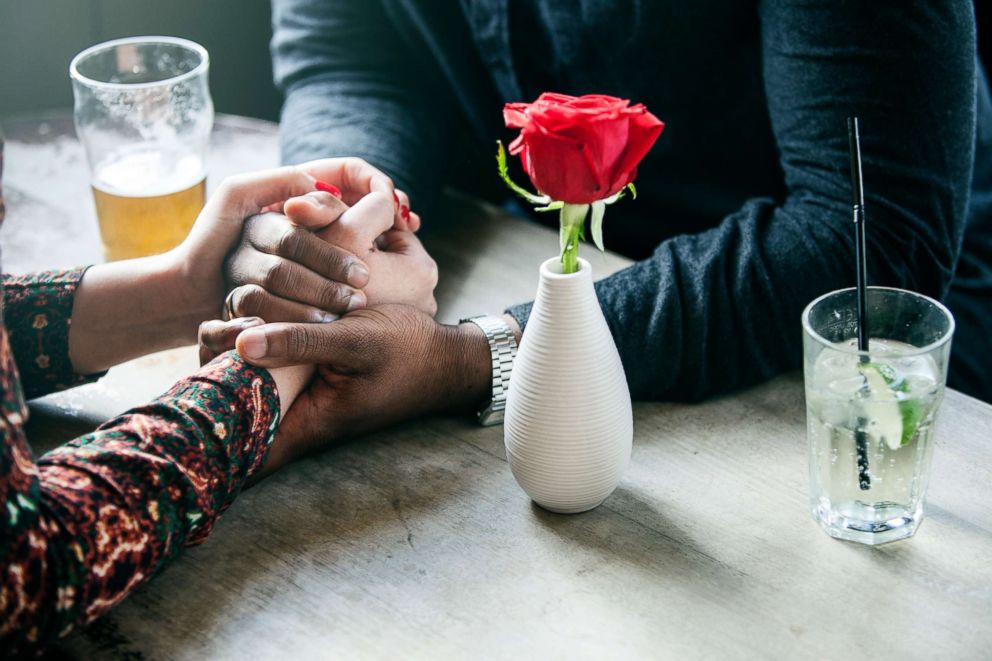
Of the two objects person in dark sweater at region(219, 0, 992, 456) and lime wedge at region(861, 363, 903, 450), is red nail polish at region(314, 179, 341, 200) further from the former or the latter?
lime wedge at region(861, 363, 903, 450)

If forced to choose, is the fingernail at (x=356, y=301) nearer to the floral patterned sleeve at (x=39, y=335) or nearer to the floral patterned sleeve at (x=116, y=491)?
the floral patterned sleeve at (x=116, y=491)

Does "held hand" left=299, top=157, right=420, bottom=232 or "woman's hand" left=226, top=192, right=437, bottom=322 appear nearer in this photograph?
"woman's hand" left=226, top=192, right=437, bottom=322

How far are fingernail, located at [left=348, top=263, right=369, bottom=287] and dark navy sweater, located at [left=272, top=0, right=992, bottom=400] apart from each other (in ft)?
0.59

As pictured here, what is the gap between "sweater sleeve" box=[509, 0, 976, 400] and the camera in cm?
110

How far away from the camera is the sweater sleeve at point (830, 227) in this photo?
110cm

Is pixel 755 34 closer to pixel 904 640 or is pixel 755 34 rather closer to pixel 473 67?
pixel 473 67

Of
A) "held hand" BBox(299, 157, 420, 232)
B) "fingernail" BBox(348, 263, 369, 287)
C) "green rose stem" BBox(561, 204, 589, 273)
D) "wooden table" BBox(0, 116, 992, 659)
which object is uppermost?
"green rose stem" BBox(561, 204, 589, 273)

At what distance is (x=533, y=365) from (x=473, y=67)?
0.86 metres

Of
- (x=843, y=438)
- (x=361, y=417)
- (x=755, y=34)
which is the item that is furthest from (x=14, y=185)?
(x=843, y=438)

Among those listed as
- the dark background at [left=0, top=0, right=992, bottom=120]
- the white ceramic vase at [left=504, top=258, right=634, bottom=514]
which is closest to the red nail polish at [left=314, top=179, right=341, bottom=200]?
the white ceramic vase at [left=504, top=258, right=634, bottom=514]

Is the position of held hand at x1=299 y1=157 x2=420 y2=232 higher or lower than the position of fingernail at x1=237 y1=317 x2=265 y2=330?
higher

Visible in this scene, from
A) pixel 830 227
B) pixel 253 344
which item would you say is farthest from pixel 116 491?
pixel 830 227

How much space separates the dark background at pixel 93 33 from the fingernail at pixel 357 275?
4.82 ft

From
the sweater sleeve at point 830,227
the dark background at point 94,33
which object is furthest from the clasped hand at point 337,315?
the dark background at point 94,33
